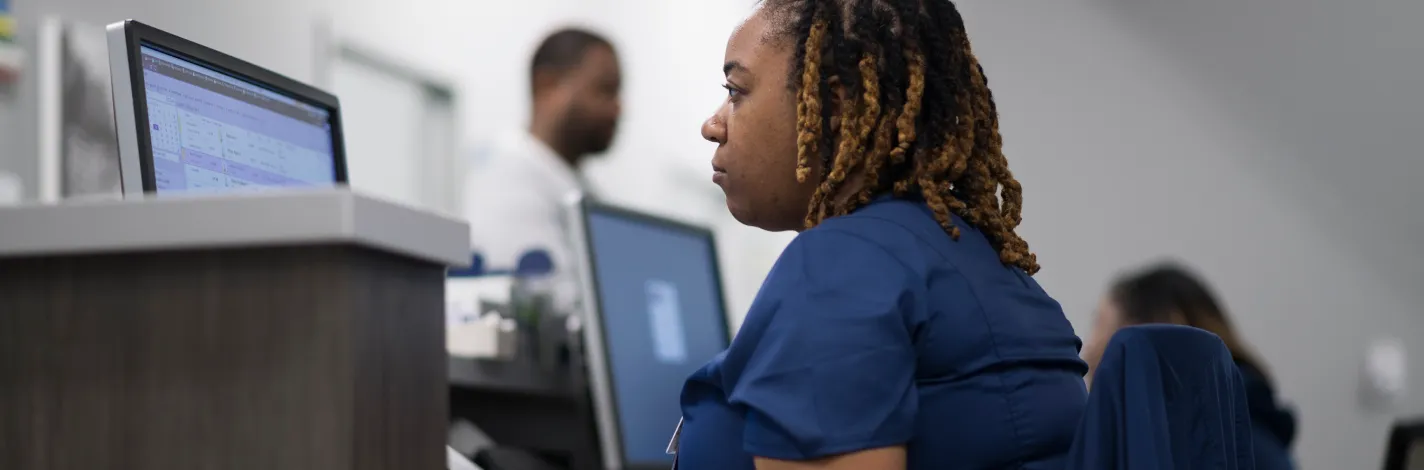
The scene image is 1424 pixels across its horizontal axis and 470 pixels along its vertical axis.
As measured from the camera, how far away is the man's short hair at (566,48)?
3180 millimetres

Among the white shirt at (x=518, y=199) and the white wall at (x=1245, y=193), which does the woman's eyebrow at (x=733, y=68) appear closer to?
the white shirt at (x=518, y=199)

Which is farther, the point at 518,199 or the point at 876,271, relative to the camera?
the point at 518,199

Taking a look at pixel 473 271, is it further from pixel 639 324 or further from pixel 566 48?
pixel 566 48

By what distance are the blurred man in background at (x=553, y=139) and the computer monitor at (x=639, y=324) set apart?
0.80m

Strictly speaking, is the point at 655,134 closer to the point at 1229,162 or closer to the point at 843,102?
the point at 1229,162

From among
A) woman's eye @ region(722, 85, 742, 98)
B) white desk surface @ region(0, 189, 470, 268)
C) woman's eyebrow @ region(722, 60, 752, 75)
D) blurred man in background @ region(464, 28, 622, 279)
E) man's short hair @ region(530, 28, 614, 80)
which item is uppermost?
man's short hair @ region(530, 28, 614, 80)

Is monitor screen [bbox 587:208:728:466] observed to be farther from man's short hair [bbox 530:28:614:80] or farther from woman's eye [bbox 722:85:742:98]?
man's short hair [bbox 530:28:614:80]

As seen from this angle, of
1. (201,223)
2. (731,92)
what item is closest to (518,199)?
(731,92)

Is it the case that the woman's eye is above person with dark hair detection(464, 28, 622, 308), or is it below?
below

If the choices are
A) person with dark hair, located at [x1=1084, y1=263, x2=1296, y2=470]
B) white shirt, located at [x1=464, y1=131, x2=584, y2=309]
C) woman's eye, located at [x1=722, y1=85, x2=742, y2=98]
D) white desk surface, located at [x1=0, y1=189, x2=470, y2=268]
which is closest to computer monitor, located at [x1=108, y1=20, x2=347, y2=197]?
white desk surface, located at [x1=0, y1=189, x2=470, y2=268]

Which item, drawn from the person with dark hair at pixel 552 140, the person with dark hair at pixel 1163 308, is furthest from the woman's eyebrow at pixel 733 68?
the person with dark hair at pixel 552 140

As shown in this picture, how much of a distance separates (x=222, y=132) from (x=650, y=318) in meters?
0.86

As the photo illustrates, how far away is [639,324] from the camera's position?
1.97 metres

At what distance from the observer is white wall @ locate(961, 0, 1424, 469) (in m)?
3.55
